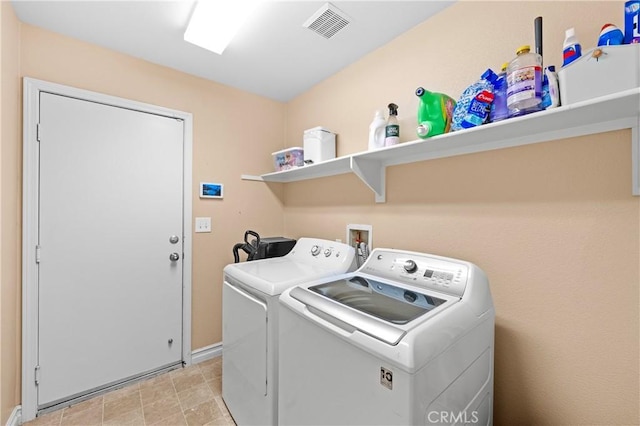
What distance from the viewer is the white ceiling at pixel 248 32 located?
1.51 metres

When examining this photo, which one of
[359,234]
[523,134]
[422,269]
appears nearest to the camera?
[523,134]

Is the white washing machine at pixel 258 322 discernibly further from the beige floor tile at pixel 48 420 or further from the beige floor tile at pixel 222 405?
the beige floor tile at pixel 48 420

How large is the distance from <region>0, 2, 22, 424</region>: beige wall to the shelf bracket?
6.38 feet

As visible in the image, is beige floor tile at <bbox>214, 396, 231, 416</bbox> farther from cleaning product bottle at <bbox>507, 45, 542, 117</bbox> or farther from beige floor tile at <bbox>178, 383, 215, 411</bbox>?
cleaning product bottle at <bbox>507, 45, 542, 117</bbox>

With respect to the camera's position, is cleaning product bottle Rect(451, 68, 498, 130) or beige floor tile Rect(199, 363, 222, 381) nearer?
cleaning product bottle Rect(451, 68, 498, 130)

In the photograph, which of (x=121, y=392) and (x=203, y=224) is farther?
(x=203, y=224)

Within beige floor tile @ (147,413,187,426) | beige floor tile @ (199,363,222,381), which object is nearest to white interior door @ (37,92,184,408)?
beige floor tile @ (199,363,222,381)

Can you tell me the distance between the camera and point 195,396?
1.85 meters

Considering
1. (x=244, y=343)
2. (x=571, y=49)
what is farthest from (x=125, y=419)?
(x=571, y=49)

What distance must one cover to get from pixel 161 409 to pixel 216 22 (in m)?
2.46

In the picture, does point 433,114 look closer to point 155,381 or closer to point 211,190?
point 211,190

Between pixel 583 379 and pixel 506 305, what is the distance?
0.34 metres

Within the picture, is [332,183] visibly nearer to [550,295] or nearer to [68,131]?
[550,295]

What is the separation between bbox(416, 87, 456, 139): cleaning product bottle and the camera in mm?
1318
